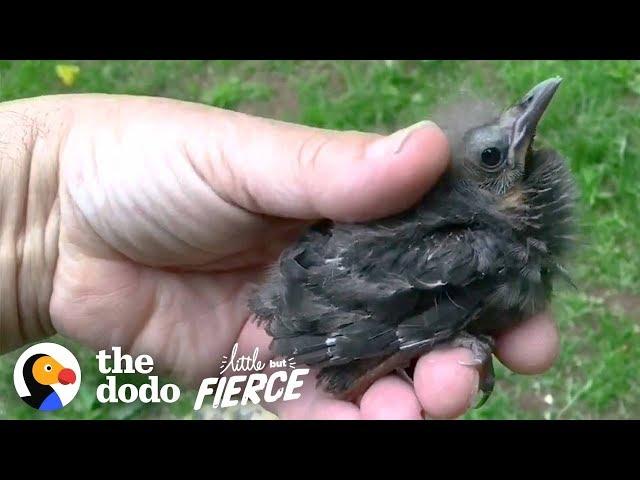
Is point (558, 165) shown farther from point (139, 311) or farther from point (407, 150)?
point (139, 311)

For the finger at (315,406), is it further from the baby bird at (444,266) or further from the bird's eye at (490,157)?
the bird's eye at (490,157)

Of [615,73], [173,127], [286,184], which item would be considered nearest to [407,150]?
[286,184]

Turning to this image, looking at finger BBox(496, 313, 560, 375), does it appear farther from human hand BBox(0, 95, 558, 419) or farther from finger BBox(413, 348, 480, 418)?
finger BBox(413, 348, 480, 418)

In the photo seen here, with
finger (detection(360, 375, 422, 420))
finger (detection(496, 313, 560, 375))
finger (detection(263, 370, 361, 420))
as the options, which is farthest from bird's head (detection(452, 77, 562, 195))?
finger (detection(263, 370, 361, 420))

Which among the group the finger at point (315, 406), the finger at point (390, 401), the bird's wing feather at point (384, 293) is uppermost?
the bird's wing feather at point (384, 293)

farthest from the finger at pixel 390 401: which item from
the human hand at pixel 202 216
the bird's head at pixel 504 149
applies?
the bird's head at pixel 504 149

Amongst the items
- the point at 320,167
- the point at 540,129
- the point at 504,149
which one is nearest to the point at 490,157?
the point at 504,149

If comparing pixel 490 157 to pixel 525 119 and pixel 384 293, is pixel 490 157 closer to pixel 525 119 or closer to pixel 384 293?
pixel 525 119

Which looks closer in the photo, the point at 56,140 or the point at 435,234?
the point at 435,234
